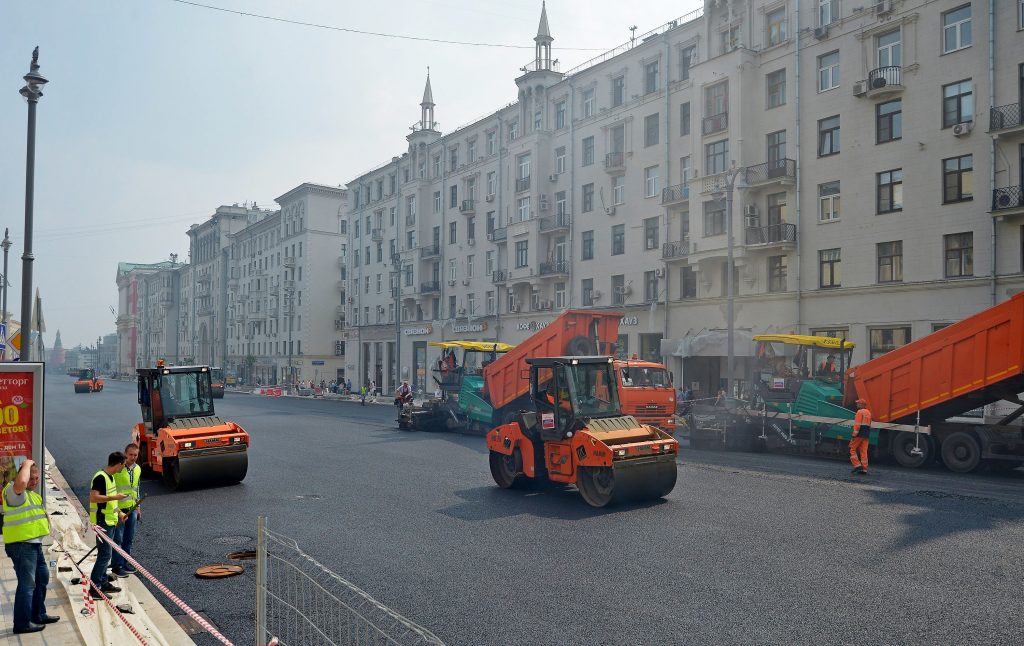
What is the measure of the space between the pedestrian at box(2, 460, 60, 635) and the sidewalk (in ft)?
0.48

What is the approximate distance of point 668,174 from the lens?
38688 millimetres

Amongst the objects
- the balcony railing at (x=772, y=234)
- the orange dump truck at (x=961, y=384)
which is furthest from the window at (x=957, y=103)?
the orange dump truck at (x=961, y=384)

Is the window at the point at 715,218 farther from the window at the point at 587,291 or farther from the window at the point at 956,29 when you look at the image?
the window at the point at 956,29

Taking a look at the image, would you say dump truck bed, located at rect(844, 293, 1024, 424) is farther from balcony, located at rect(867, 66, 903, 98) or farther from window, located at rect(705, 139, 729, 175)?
window, located at rect(705, 139, 729, 175)

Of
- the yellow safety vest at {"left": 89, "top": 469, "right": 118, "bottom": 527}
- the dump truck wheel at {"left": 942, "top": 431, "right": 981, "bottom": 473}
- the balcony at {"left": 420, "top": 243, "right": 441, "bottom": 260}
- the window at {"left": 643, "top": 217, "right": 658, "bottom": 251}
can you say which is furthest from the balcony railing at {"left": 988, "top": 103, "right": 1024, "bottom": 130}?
the balcony at {"left": 420, "top": 243, "right": 441, "bottom": 260}

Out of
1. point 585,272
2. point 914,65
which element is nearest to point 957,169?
point 914,65

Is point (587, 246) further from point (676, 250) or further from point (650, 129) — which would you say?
point (676, 250)

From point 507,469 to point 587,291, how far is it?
29765mm

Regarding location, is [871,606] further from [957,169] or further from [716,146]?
[716,146]

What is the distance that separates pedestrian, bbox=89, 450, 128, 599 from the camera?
26.8 ft

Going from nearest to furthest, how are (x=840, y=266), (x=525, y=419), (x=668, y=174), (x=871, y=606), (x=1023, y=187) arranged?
(x=871, y=606) → (x=525, y=419) → (x=1023, y=187) → (x=840, y=266) → (x=668, y=174)

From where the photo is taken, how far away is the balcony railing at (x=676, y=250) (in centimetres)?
3706

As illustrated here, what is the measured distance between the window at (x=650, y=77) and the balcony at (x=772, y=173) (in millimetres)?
9165

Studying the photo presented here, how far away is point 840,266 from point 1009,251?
6.21 m
